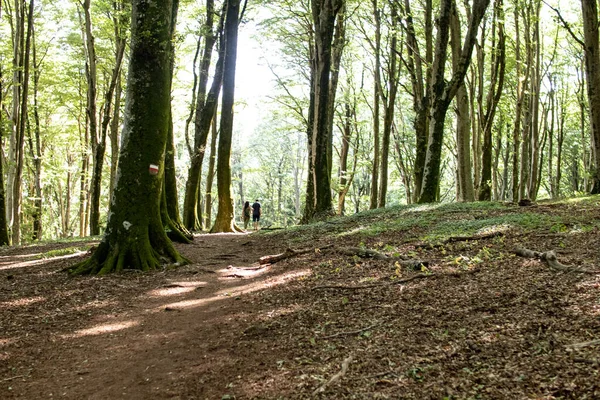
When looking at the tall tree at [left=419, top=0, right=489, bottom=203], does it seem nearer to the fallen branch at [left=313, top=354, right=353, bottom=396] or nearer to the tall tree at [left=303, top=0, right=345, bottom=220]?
the tall tree at [left=303, top=0, right=345, bottom=220]

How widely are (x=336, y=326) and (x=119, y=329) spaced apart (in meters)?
2.62

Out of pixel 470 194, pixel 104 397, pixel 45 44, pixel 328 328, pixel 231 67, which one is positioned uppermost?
pixel 45 44

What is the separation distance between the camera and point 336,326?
4.38m

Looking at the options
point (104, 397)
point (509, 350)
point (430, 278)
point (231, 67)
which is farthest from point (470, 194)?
point (104, 397)

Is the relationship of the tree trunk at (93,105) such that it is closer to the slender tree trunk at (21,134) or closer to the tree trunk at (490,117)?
the slender tree trunk at (21,134)

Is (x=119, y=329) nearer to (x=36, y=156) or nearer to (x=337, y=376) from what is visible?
(x=337, y=376)

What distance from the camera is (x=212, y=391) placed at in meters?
3.40

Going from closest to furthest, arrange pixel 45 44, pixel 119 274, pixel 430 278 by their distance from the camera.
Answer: pixel 430 278 < pixel 119 274 < pixel 45 44

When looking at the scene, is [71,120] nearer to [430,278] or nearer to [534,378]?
[430,278]

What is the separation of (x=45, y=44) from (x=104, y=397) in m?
23.1

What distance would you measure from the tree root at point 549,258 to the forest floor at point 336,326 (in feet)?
0.17

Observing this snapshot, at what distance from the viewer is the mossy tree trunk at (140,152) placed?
805 centimetres

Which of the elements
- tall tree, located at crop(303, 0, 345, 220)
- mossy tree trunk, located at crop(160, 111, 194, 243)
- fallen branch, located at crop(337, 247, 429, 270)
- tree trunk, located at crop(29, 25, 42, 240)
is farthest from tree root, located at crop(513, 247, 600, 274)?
tree trunk, located at crop(29, 25, 42, 240)

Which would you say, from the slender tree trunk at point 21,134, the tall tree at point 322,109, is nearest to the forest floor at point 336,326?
the tall tree at point 322,109
